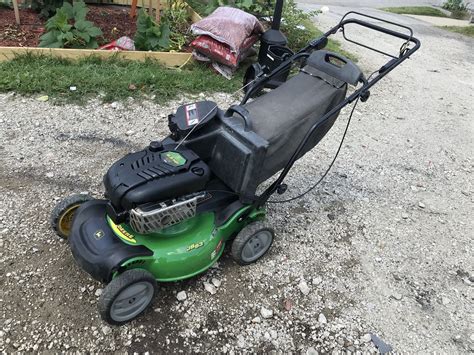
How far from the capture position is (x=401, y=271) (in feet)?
9.05

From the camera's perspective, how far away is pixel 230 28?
15.0ft

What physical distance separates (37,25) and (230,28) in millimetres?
2327

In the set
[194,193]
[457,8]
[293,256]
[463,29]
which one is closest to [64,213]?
[194,193]

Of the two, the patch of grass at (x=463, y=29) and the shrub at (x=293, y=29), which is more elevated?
the shrub at (x=293, y=29)

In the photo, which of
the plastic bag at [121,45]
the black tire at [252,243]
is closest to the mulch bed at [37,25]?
the plastic bag at [121,45]

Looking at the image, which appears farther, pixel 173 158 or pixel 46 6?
pixel 46 6

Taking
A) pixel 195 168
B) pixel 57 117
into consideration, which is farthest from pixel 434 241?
pixel 57 117

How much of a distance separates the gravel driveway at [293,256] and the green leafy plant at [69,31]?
0.97 meters

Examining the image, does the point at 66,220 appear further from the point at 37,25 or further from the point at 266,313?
the point at 37,25

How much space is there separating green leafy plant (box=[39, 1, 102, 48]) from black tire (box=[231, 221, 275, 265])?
3.20 meters

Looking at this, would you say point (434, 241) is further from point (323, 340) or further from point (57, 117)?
point (57, 117)

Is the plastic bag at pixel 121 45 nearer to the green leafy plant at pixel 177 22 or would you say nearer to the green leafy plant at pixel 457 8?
the green leafy plant at pixel 177 22

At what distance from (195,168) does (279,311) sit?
3.06 ft

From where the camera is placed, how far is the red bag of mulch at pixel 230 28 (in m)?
4.55
